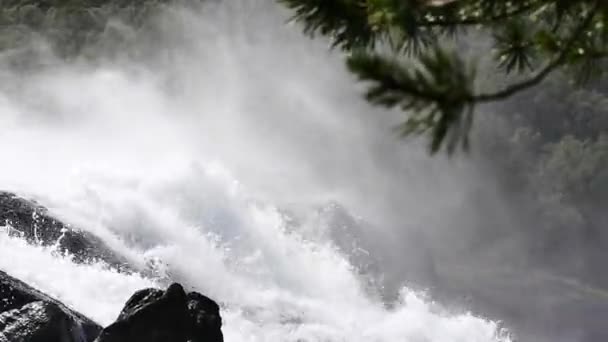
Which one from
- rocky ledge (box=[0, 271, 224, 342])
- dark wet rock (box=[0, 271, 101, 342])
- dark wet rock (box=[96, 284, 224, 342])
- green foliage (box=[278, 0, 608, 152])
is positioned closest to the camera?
green foliage (box=[278, 0, 608, 152])

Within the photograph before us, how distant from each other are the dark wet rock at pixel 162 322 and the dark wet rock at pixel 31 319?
1.09m

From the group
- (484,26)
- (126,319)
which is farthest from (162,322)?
(484,26)

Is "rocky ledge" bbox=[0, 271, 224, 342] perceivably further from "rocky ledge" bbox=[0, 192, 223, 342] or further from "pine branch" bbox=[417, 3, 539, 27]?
"pine branch" bbox=[417, 3, 539, 27]

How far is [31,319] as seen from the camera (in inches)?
937

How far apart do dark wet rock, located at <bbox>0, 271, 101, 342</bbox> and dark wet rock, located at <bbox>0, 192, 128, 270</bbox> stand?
1627 cm

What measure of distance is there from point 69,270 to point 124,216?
1840 cm

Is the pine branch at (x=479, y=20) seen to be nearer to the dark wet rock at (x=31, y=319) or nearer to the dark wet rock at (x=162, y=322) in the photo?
the dark wet rock at (x=162, y=322)

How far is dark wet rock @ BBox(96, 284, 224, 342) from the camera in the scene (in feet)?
78.9

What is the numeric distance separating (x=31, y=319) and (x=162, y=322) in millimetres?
3299

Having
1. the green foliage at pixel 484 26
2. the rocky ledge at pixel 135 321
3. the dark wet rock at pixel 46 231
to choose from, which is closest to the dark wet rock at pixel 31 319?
the rocky ledge at pixel 135 321

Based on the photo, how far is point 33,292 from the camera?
26.3 meters

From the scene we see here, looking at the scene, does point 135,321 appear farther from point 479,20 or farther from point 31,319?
point 479,20

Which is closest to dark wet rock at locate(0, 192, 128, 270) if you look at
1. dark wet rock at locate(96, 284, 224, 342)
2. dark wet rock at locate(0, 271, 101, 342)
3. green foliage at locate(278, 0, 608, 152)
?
dark wet rock at locate(0, 271, 101, 342)

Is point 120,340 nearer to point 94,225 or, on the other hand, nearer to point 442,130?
point 442,130
